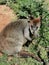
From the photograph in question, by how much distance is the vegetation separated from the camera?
259 inches

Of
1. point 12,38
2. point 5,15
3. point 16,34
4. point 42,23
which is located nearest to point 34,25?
point 16,34

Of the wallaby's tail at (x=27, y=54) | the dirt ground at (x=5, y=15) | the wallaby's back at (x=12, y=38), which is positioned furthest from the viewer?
the dirt ground at (x=5, y=15)

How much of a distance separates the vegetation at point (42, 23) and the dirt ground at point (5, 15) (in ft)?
0.43

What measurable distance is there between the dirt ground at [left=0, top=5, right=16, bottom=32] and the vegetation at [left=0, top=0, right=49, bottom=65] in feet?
0.43

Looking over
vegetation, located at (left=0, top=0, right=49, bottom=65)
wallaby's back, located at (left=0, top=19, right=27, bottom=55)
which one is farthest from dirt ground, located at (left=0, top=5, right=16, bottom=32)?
wallaby's back, located at (left=0, top=19, right=27, bottom=55)

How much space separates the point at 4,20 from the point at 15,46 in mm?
1511

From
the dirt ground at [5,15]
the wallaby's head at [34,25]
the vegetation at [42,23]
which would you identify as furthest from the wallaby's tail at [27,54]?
the dirt ground at [5,15]

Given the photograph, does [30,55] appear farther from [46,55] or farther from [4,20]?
[4,20]

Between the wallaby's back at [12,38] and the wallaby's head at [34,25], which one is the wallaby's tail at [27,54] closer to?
the wallaby's back at [12,38]

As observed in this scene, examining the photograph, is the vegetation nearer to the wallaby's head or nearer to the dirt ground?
the dirt ground

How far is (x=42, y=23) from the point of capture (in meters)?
7.57

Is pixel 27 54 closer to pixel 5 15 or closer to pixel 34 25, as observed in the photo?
pixel 34 25

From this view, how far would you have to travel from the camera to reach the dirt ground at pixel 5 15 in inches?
311

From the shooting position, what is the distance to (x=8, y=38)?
21.6 feet
